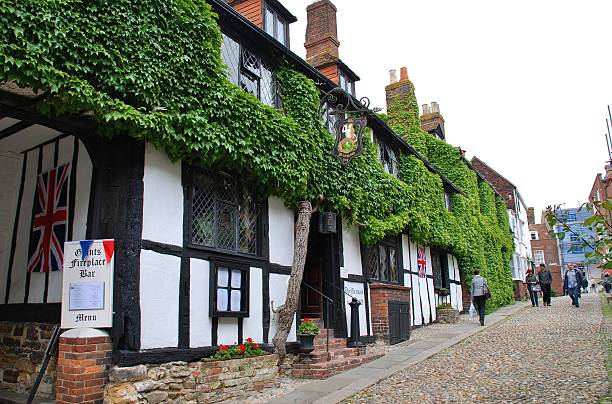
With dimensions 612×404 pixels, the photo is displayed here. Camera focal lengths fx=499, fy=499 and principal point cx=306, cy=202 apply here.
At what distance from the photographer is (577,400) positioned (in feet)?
19.3

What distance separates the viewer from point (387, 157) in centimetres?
1538

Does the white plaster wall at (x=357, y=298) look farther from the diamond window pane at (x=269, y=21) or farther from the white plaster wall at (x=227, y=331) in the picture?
→ the diamond window pane at (x=269, y=21)

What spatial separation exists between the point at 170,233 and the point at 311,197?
3551 millimetres

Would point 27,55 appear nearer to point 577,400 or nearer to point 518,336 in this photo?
point 577,400

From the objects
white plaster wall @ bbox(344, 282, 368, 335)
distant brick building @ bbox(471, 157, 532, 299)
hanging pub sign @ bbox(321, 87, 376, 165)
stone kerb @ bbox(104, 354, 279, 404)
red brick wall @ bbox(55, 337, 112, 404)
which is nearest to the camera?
red brick wall @ bbox(55, 337, 112, 404)

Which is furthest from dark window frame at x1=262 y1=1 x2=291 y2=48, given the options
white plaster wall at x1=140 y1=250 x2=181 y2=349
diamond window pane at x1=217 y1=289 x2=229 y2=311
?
white plaster wall at x1=140 y1=250 x2=181 y2=349

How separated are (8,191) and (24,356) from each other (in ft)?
9.41

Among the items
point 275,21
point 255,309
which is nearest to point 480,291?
point 255,309

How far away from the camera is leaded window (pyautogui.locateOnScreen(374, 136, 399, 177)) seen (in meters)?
14.8

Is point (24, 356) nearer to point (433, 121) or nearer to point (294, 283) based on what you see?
point (294, 283)

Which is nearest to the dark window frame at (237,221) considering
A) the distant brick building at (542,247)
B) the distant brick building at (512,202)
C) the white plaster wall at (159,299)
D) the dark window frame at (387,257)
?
the white plaster wall at (159,299)

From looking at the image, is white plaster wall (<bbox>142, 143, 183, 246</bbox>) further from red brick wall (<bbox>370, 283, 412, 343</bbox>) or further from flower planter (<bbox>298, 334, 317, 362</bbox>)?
red brick wall (<bbox>370, 283, 412, 343</bbox>)

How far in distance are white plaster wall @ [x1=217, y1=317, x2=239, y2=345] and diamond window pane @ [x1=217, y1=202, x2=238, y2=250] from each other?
116cm

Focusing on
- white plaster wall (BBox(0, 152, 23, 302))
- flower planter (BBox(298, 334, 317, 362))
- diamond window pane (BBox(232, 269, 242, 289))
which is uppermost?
white plaster wall (BBox(0, 152, 23, 302))
